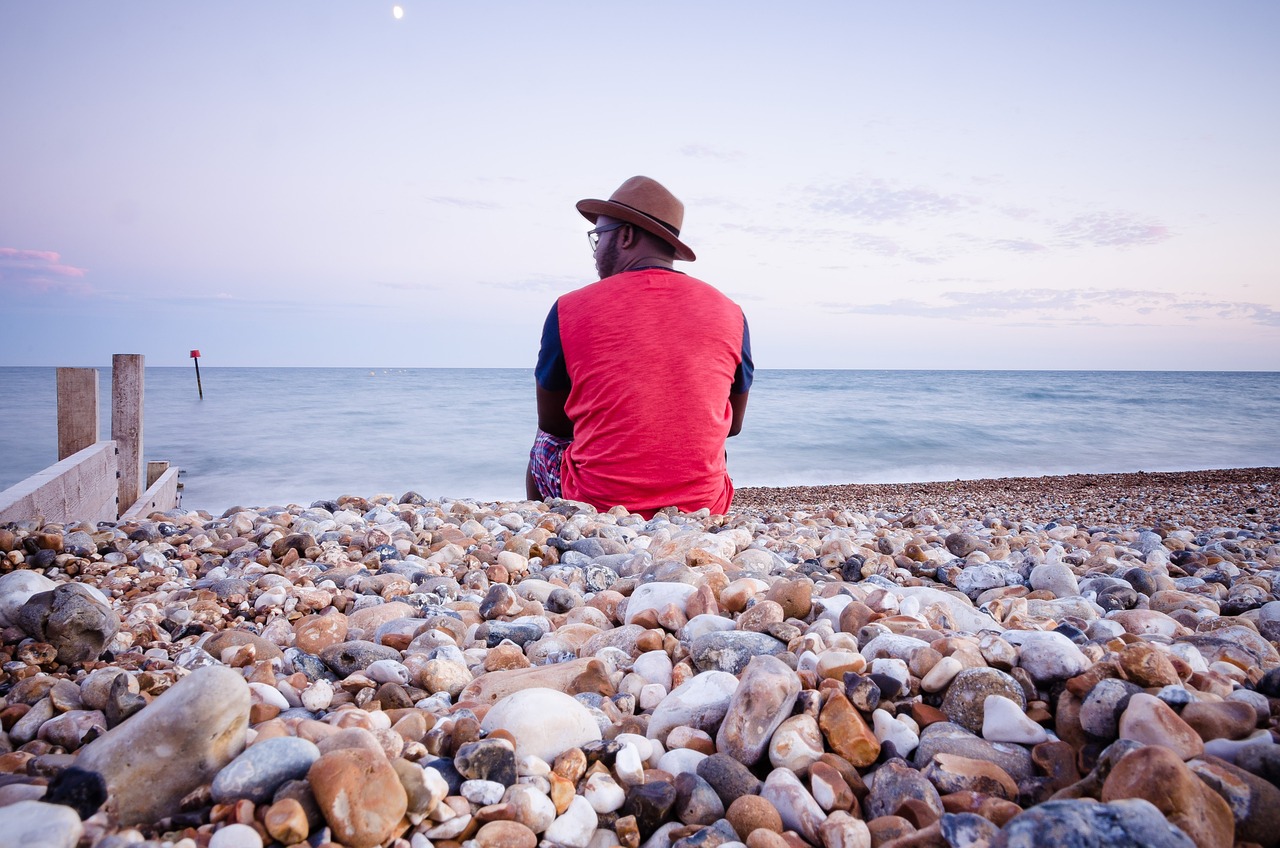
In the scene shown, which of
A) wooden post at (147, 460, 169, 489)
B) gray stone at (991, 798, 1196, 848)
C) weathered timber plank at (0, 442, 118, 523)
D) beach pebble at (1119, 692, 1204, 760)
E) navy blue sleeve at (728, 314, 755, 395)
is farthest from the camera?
wooden post at (147, 460, 169, 489)

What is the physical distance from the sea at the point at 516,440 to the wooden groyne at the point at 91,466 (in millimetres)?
2872

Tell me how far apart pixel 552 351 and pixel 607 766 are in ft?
7.83

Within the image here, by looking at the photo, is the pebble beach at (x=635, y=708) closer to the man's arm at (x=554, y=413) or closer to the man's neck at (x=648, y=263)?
the man's arm at (x=554, y=413)

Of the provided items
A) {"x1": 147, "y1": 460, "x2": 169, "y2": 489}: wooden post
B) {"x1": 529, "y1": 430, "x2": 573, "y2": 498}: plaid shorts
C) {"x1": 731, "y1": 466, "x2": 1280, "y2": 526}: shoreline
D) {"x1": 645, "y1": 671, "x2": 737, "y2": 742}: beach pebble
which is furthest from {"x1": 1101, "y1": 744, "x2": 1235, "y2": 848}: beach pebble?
{"x1": 147, "y1": 460, "x2": 169, "y2": 489}: wooden post

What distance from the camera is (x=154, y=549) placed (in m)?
2.45

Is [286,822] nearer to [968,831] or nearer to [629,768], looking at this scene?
[629,768]

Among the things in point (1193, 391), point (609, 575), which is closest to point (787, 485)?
point (609, 575)

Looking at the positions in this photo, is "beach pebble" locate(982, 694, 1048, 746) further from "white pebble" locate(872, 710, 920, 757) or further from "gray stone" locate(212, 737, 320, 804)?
"gray stone" locate(212, 737, 320, 804)

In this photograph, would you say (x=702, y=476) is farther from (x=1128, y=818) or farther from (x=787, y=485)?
(x=787, y=485)

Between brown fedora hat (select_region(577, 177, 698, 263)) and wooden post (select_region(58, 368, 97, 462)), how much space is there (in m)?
3.48

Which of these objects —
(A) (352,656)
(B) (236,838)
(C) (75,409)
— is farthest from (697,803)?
(C) (75,409)

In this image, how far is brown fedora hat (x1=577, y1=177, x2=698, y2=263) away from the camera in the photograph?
3283 mm

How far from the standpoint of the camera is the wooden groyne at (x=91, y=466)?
3.15 metres

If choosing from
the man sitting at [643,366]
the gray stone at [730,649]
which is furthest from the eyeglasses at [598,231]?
the gray stone at [730,649]
